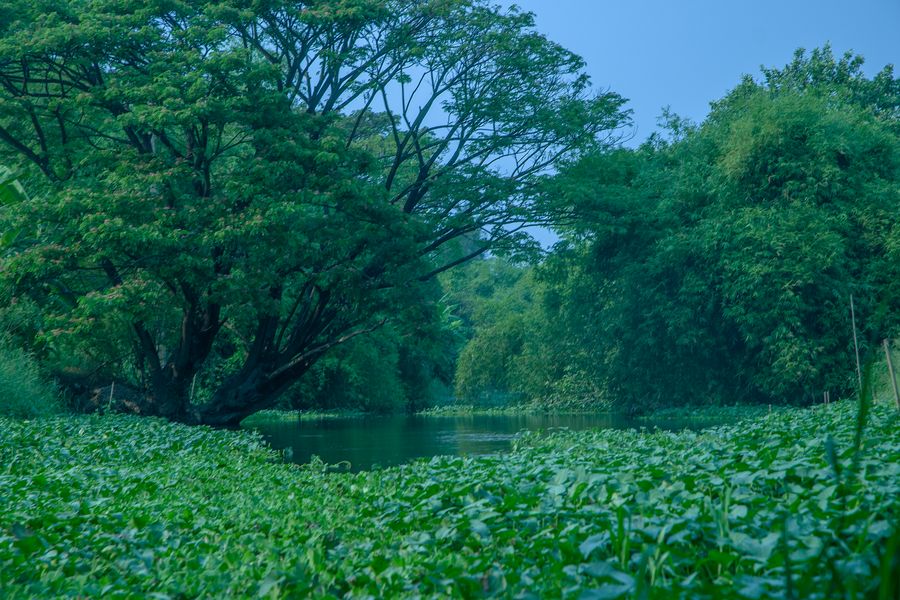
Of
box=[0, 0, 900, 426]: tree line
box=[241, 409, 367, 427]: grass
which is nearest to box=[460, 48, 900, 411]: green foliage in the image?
box=[0, 0, 900, 426]: tree line

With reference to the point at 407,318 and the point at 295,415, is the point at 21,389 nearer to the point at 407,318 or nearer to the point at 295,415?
the point at 407,318

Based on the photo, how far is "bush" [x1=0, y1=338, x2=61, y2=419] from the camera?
16.2 meters

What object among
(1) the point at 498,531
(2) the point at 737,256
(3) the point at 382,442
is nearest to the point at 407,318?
(3) the point at 382,442

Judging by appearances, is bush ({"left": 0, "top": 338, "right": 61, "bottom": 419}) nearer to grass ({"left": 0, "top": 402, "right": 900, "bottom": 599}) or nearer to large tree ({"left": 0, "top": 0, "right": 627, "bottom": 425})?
large tree ({"left": 0, "top": 0, "right": 627, "bottom": 425})

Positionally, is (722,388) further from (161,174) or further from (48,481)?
(48,481)

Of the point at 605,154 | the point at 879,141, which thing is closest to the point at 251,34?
the point at 605,154

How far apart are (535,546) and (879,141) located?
2859 centimetres

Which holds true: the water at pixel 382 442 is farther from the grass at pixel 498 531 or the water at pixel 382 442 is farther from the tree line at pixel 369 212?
the grass at pixel 498 531

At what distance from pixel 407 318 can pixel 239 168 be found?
5.21m

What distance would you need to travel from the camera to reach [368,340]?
Answer: 29172mm

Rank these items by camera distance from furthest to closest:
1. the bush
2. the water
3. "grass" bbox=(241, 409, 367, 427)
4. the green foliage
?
"grass" bbox=(241, 409, 367, 427) → the green foliage → the bush → the water

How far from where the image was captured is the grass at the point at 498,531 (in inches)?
141

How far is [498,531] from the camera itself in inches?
193

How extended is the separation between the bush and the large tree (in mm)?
907
